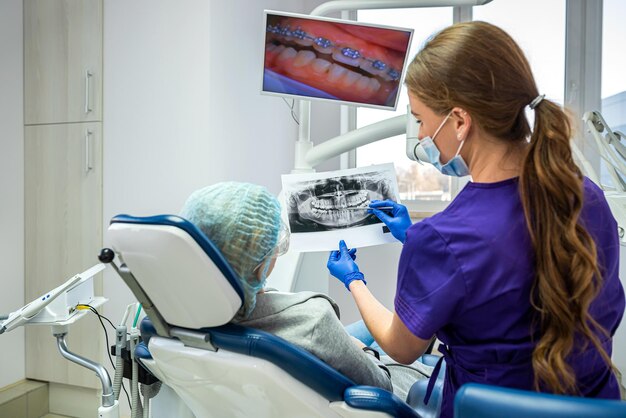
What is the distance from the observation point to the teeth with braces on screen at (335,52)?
1.50 metres

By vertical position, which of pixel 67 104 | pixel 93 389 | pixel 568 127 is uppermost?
pixel 67 104

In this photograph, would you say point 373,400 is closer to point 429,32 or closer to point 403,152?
point 403,152

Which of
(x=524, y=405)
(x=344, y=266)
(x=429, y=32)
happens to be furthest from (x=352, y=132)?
(x=429, y=32)

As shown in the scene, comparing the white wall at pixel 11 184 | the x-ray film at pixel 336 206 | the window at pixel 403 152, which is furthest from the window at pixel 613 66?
the white wall at pixel 11 184

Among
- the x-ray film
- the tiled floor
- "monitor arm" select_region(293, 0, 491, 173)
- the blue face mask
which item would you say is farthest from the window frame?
the tiled floor

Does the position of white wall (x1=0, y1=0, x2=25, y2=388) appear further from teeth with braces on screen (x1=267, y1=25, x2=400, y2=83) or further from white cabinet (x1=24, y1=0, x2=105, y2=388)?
teeth with braces on screen (x1=267, y1=25, x2=400, y2=83)

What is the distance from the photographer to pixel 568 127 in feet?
2.52

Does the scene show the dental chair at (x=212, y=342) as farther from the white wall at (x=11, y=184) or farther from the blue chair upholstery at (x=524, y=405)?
the white wall at (x=11, y=184)

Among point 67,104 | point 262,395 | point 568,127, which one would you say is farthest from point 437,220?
point 67,104

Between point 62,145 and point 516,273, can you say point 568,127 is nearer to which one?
point 516,273

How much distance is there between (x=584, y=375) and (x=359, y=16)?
96.9 inches

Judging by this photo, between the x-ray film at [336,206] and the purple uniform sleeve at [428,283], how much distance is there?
0.53 metres

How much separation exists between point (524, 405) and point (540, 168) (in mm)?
355

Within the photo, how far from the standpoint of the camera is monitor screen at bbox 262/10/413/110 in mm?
1479
